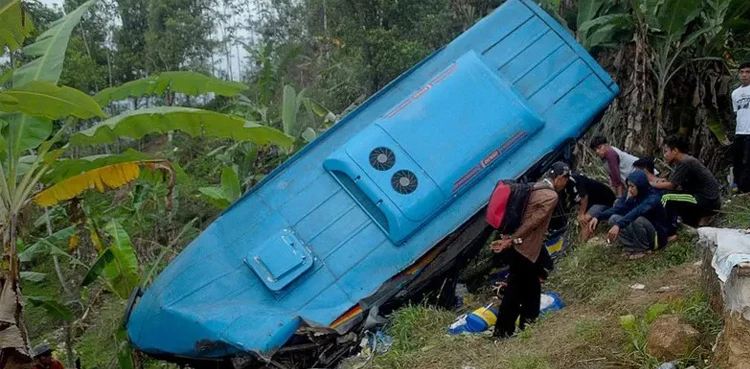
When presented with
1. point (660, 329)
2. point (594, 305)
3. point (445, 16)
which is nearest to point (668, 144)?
point (594, 305)

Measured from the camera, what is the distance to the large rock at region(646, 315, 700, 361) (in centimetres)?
341

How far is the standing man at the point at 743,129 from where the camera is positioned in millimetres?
5789

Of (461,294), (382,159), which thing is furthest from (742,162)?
(382,159)

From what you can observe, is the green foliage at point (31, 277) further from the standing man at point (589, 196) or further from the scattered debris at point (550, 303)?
the standing man at point (589, 196)

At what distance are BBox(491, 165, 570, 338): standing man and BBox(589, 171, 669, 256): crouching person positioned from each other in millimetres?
1021

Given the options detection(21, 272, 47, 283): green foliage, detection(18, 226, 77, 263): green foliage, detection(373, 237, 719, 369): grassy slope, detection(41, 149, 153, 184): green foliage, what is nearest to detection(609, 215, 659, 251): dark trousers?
detection(373, 237, 719, 369): grassy slope

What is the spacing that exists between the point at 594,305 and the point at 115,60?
1857 centimetres

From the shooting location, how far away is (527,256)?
14.6 ft

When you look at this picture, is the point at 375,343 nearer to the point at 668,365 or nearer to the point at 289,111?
the point at 668,365

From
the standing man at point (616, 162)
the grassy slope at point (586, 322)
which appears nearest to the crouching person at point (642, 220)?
the grassy slope at point (586, 322)

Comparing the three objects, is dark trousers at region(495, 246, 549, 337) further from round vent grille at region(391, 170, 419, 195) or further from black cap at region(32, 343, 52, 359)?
black cap at region(32, 343, 52, 359)

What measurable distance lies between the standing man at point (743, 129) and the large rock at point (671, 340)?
9.86 feet

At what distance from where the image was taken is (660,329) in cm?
353

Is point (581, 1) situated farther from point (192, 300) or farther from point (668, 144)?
point (192, 300)
